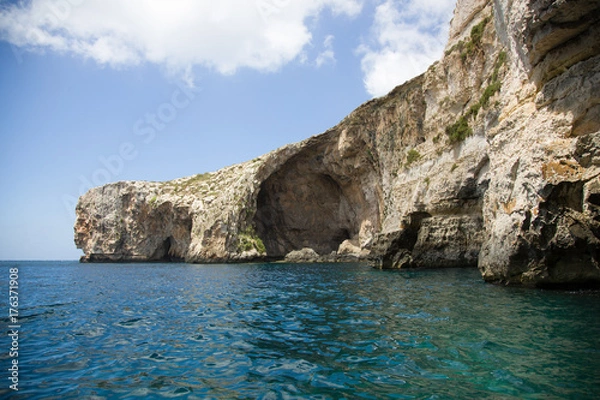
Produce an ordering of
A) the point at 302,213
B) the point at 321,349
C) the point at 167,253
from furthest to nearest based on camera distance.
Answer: the point at 167,253 → the point at 302,213 → the point at 321,349

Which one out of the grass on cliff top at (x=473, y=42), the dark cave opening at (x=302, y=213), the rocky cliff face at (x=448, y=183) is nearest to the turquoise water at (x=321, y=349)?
the rocky cliff face at (x=448, y=183)

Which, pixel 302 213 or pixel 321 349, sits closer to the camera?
pixel 321 349

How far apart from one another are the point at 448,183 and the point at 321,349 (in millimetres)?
26166

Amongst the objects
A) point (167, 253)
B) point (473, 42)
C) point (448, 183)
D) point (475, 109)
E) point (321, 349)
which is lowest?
point (321, 349)

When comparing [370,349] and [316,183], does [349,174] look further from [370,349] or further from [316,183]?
[370,349]

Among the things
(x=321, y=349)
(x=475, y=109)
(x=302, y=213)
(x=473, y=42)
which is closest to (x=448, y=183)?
(x=475, y=109)

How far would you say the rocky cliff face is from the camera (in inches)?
547

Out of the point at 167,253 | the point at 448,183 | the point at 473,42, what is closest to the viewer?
the point at 448,183

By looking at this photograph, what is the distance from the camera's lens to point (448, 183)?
30641mm

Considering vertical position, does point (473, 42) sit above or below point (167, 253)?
Result: above

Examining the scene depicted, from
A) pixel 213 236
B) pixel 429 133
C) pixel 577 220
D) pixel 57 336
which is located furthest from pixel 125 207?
pixel 577 220

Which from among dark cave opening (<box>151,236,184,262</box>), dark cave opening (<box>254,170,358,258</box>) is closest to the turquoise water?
dark cave opening (<box>254,170,358,258</box>)

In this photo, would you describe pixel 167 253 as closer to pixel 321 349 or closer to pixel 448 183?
pixel 448 183

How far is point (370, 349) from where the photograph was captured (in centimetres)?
774
